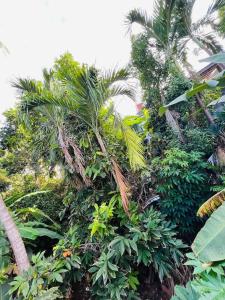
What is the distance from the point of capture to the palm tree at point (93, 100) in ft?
12.4

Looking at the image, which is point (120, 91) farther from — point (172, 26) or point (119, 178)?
point (172, 26)

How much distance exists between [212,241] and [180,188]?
2.27 metres

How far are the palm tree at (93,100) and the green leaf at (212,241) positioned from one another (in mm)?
1570

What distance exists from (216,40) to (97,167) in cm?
679

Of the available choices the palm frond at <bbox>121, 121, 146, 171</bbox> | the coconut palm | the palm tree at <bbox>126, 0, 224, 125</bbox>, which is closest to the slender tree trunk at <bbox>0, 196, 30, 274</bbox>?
the palm frond at <bbox>121, 121, 146, 171</bbox>

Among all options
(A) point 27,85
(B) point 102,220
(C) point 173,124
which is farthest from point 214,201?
(A) point 27,85

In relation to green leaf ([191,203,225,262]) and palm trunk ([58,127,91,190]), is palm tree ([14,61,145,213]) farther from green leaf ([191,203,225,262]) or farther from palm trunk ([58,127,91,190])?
green leaf ([191,203,225,262])

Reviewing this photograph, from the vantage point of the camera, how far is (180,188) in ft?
14.5

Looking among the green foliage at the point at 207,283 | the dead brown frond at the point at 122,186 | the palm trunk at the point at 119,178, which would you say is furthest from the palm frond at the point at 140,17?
the green foliage at the point at 207,283

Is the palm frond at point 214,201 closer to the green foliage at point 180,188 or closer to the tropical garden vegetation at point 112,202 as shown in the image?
the tropical garden vegetation at point 112,202

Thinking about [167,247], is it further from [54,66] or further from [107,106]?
[54,66]

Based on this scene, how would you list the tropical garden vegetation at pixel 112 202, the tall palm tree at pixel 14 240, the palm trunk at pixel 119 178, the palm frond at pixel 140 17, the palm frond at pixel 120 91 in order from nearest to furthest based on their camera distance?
the tropical garden vegetation at pixel 112 202 < the tall palm tree at pixel 14 240 < the palm trunk at pixel 119 178 < the palm frond at pixel 120 91 < the palm frond at pixel 140 17

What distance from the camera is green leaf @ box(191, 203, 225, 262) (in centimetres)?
208

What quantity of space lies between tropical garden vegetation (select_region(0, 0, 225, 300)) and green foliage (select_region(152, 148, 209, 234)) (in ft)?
0.07
